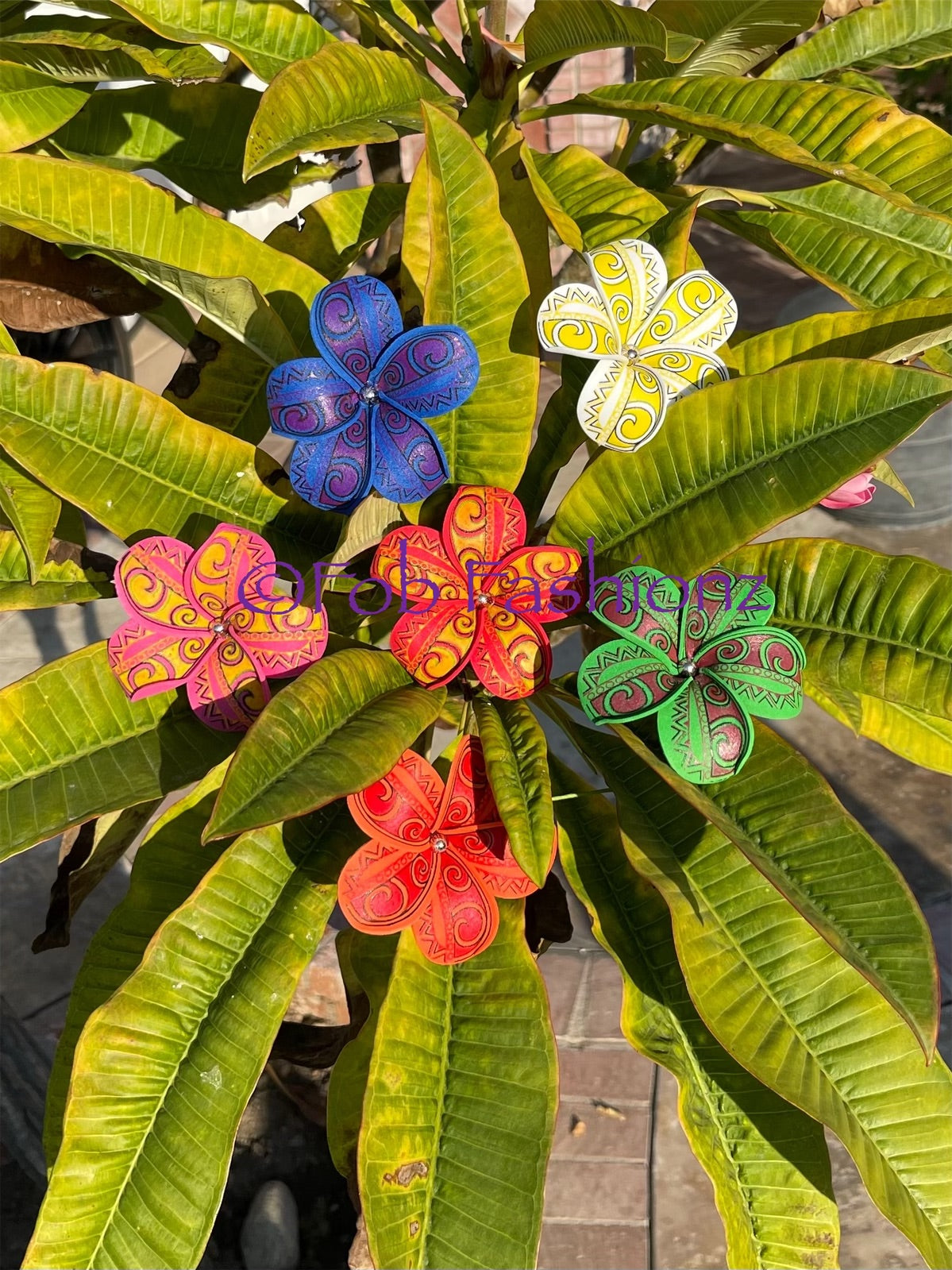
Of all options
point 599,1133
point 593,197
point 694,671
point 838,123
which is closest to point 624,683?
point 694,671

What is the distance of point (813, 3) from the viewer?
120 cm

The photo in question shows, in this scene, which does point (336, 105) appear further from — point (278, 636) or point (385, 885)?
point (385, 885)

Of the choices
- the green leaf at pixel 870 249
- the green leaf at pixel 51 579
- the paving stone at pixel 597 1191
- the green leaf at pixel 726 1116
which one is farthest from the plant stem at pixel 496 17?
the paving stone at pixel 597 1191

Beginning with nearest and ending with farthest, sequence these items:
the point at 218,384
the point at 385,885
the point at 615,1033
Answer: the point at 385,885 < the point at 218,384 < the point at 615,1033

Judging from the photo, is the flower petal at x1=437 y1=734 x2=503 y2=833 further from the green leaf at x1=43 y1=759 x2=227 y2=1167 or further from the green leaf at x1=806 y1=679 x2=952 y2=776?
the green leaf at x1=806 y1=679 x2=952 y2=776

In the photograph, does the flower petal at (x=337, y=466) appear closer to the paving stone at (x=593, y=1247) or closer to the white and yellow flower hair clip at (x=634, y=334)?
the white and yellow flower hair clip at (x=634, y=334)

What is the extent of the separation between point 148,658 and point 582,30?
0.81 meters

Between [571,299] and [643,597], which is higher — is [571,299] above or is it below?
above

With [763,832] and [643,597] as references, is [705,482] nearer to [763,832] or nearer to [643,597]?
[643,597]

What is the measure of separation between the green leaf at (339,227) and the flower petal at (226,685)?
598 millimetres

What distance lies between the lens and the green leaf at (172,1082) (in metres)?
0.87

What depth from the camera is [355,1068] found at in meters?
1.10

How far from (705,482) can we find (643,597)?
0.16 meters

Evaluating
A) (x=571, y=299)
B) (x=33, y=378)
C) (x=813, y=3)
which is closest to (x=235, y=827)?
(x=33, y=378)
